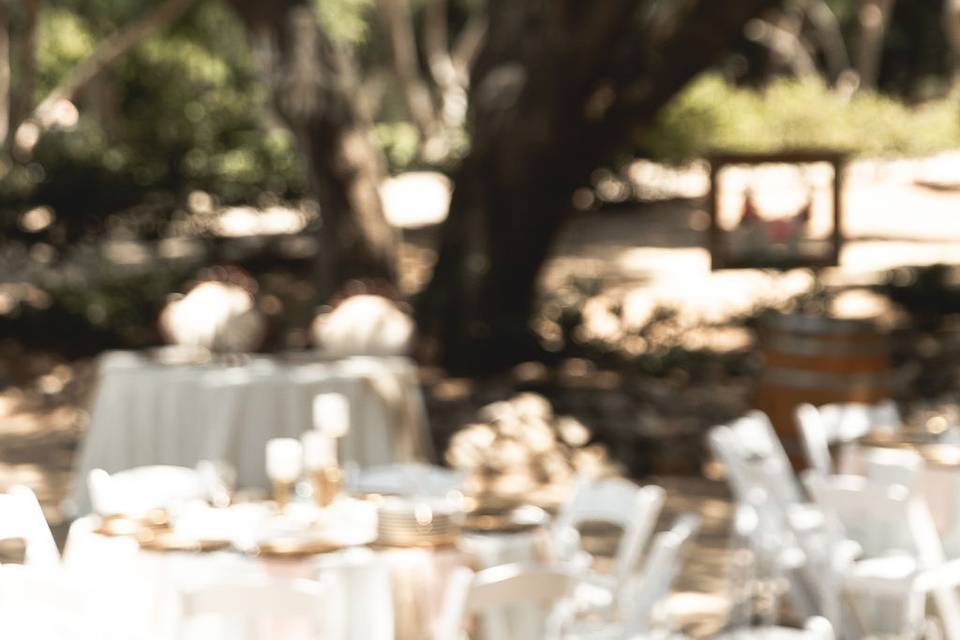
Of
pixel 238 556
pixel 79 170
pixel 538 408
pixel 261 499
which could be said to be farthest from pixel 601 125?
pixel 238 556

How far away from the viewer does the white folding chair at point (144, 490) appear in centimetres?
603

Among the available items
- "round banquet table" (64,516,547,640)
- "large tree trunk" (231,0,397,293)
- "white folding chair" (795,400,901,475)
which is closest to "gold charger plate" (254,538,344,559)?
"round banquet table" (64,516,547,640)

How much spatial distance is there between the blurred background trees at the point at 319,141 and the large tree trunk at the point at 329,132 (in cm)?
2

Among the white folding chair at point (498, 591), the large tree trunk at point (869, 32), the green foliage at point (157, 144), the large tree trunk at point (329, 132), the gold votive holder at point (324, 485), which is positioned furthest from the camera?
the large tree trunk at point (869, 32)

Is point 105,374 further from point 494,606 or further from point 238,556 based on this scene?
point 494,606

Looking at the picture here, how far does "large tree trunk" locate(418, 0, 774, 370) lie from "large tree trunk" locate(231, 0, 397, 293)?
0.60 m

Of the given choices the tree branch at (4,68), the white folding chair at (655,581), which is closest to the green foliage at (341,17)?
the tree branch at (4,68)

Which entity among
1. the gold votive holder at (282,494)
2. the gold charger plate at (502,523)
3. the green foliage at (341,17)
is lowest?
the gold charger plate at (502,523)

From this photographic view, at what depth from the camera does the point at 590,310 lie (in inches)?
585

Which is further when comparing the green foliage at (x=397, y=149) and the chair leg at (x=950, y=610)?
the green foliage at (x=397, y=149)

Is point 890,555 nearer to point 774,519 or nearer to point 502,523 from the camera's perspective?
point 774,519

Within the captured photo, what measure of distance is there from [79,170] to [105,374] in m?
7.50

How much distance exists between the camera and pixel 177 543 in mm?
5270

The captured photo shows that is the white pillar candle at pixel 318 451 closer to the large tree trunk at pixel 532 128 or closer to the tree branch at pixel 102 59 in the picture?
the large tree trunk at pixel 532 128
